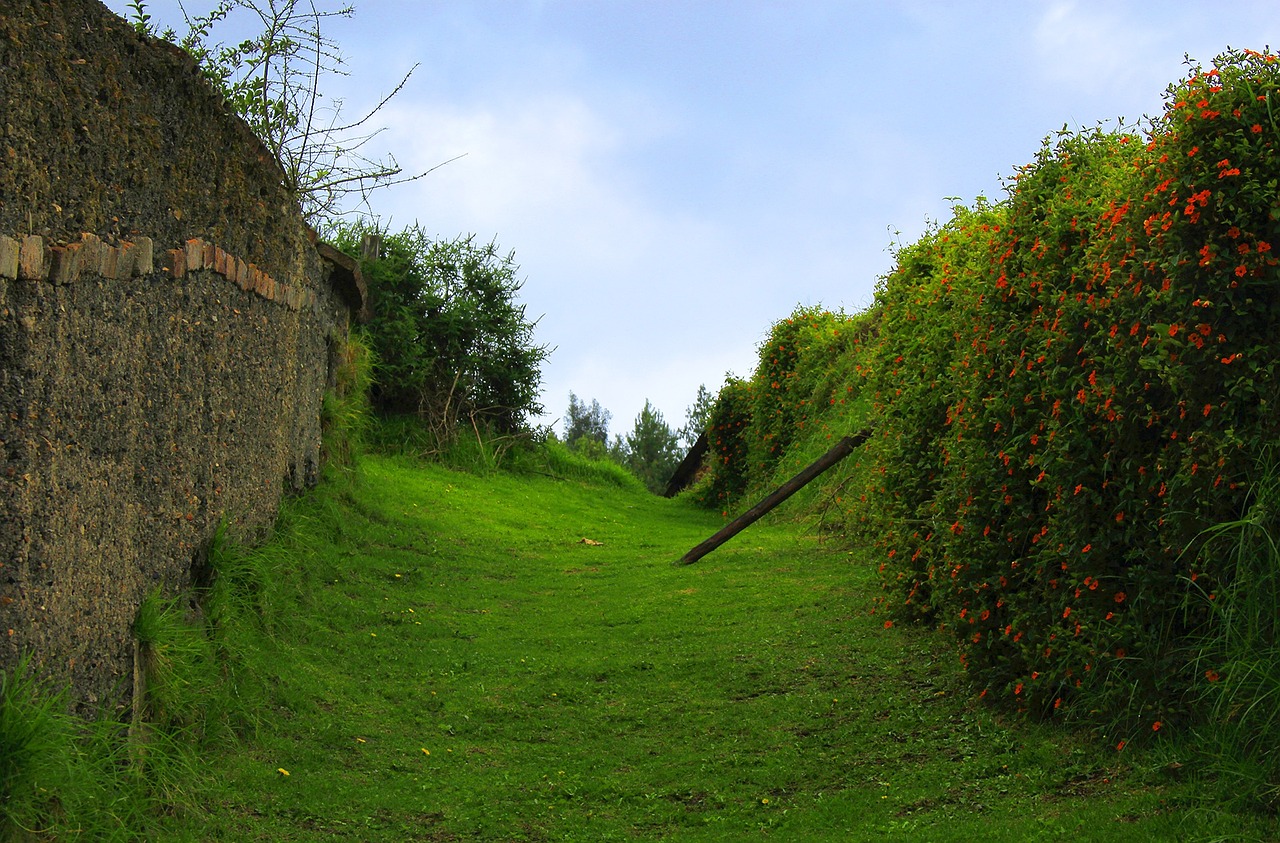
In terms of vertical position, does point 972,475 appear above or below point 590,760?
above

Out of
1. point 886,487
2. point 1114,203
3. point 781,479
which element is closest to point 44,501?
point 1114,203

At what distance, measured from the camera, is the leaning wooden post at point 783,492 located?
10875 mm

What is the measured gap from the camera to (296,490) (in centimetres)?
1055

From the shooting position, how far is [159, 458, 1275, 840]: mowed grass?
538 centimetres

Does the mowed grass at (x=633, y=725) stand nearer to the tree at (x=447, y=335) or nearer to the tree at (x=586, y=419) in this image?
the tree at (x=447, y=335)

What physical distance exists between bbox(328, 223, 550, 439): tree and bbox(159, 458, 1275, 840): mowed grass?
7.99 meters

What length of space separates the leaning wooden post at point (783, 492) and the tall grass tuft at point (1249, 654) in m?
5.85

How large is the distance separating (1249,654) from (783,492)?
696 centimetres

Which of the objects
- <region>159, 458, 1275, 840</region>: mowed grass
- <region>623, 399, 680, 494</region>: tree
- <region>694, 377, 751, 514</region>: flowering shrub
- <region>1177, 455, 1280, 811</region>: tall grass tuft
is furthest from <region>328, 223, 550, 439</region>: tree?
<region>623, 399, 680, 494</region>: tree

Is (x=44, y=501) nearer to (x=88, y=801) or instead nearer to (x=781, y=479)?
(x=88, y=801)

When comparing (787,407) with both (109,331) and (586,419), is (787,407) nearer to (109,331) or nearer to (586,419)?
(109,331)

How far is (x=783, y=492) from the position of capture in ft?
37.7

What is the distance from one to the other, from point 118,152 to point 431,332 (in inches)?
592

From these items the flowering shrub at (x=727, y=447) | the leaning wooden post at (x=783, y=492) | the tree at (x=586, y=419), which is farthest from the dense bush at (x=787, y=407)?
the tree at (x=586, y=419)
